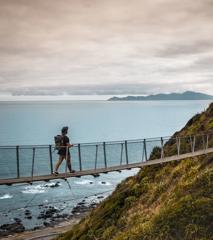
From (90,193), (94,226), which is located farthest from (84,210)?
(94,226)

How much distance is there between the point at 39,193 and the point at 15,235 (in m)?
27.1

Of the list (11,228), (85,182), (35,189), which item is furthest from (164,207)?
Result: (85,182)

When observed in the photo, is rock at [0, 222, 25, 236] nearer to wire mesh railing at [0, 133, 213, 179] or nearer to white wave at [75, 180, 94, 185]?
wire mesh railing at [0, 133, 213, 179]

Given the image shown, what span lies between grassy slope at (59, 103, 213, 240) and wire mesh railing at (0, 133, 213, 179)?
1.51 metres

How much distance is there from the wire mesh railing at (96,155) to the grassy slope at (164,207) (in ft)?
4.97

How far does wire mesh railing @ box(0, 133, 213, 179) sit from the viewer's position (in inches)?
698

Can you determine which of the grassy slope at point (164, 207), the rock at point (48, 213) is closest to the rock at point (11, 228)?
the rock at point (48, 213)

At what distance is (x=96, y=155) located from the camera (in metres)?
17.8

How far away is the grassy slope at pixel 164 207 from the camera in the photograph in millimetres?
15023

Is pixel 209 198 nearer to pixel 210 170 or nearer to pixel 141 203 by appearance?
pixel 210 170

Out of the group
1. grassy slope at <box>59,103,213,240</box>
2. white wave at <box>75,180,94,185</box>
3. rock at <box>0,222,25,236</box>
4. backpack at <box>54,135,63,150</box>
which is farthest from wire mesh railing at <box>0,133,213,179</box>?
rock at <box>0,222,25,236</box>

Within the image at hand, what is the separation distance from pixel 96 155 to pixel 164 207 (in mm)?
4063

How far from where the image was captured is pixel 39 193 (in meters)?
77.2

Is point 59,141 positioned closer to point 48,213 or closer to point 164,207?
point 164,207
